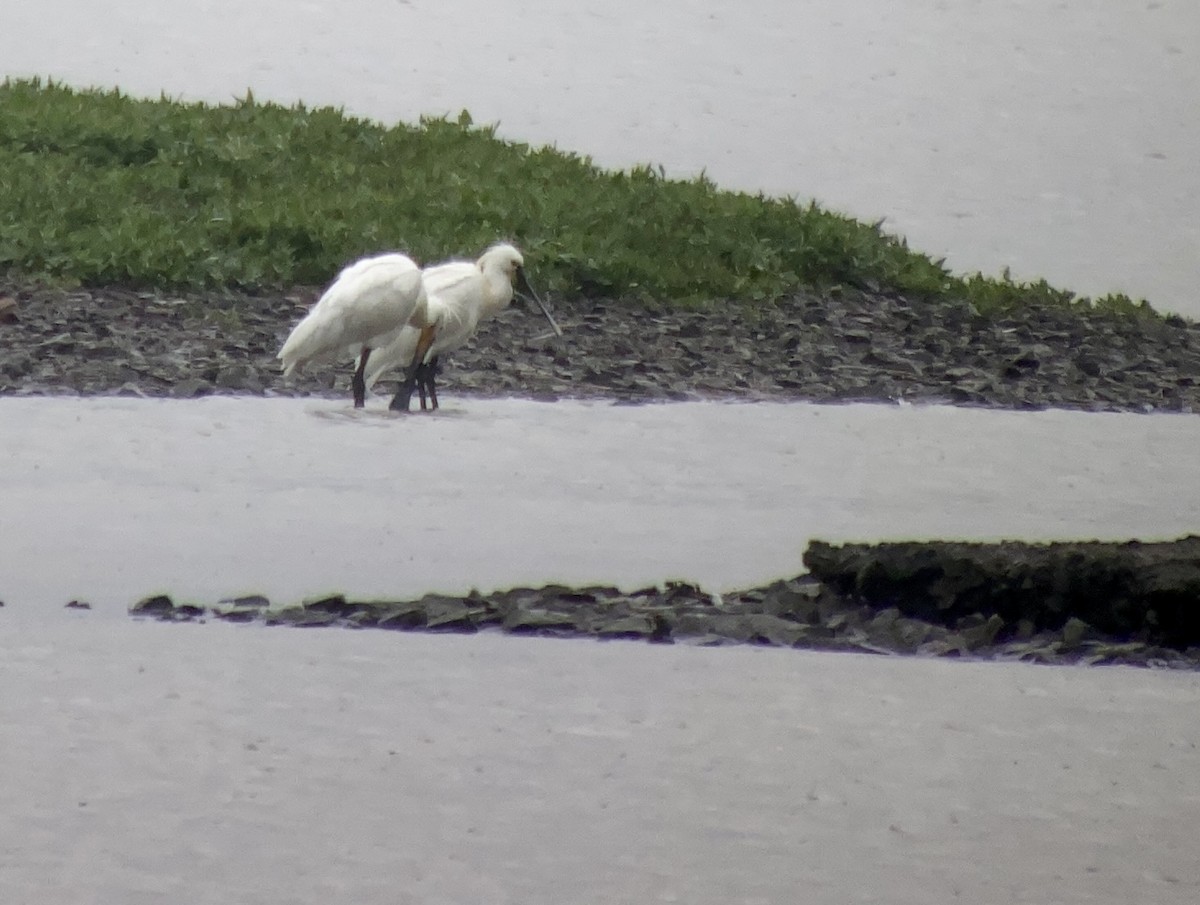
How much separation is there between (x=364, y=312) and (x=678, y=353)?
279cm

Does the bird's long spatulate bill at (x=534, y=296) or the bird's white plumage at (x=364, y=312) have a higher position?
the bird's long spatulate bill at (x=534, y=296)

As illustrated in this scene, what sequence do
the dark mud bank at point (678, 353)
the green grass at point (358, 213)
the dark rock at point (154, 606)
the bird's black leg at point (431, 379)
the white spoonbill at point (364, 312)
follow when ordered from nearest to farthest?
the dark rock at point (154, 606), the white spoonbill at point (364, 312), the bird's black leg at point (431, 379), the dark mud bank at point (678, 353), the green grass at point (358, 213)

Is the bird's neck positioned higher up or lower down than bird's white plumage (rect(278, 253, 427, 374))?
higher up

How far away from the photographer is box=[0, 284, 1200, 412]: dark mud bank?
11.2 metres

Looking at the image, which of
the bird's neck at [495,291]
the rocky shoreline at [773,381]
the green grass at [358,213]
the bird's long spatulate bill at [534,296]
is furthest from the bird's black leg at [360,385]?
the green grass at [358,213]

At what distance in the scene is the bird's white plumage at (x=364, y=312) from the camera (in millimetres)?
10016

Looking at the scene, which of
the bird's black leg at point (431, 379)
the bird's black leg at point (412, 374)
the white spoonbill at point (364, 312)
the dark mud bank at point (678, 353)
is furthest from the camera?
the dark mud bank at point (678, 353)

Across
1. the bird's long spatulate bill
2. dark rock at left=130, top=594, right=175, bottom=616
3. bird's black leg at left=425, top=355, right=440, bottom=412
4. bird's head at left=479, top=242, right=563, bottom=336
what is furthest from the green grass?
dark rock at left=130, top=594, right=175, bottom=616

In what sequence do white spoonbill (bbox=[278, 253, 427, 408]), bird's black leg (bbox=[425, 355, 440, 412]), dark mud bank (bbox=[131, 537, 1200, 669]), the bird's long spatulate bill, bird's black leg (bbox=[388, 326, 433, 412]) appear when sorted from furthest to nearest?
the bird's long spatulate bill
bird's black leg (bbox=[425, 355, 440, 412])
bird's black leg (bbox=[388, 326, 433, 412])
white spoonbill (bbox=[278, 253, 427, 408])
dark mud bank (bbox=[131, 537, 1200, 669])

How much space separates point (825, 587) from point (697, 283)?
8678mm

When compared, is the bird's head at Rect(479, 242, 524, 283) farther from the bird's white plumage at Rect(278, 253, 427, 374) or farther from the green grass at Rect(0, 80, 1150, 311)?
the green grass at Rect(0, 80, 1150, 311)

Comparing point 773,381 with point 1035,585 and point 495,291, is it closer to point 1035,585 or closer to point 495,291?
point 495,291

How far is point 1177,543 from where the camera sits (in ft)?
20.4

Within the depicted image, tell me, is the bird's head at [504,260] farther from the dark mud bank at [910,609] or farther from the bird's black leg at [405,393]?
the dark mud bank at [910,609]
